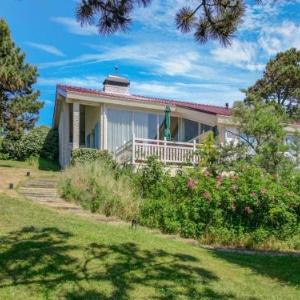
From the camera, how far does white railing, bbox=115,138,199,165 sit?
16.5 m

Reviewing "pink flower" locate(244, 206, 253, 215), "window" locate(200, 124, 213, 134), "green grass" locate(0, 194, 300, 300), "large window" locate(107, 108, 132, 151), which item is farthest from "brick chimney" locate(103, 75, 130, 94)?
"green grass" locate(0, 194, 300, 300)

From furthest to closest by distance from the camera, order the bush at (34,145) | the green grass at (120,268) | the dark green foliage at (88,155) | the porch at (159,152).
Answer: the bush at (34,145), the dark green foliage at (88,155), the porch at (159,152), the green grass at (120,268)

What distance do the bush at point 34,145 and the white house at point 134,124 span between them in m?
5.09

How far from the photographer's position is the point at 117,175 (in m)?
13.8

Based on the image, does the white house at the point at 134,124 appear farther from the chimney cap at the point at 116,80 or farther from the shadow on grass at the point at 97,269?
the shadow on grass at the point at 97,269

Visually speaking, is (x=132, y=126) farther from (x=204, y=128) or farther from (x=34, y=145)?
(x=34, y=145)

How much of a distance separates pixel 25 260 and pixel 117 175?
25.0ft

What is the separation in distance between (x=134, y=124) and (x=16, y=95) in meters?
8.98

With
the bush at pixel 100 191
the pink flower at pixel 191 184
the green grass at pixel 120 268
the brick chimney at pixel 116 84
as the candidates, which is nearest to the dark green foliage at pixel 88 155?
the bush at pixel 100 191

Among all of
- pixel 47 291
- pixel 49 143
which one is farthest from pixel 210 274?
pixel 49 143

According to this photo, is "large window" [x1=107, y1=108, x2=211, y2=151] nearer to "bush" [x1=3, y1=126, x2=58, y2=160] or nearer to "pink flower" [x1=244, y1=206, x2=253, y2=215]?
"bush" [x1=3, y1=126, x2=58, y2=160]

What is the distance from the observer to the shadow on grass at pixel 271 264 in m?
6.82

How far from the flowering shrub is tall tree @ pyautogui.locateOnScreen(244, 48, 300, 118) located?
24.5 metres

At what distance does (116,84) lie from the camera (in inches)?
976
